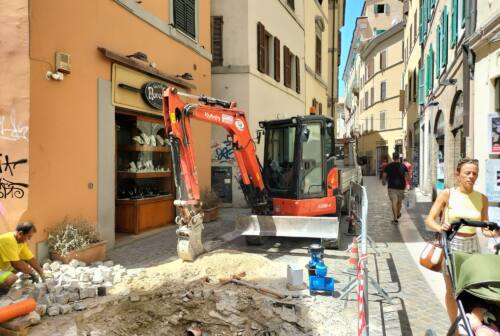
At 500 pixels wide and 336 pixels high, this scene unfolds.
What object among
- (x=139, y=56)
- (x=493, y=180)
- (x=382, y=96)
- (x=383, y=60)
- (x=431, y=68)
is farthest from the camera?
(x=382, y=96)

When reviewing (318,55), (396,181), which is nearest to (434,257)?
(396,181)

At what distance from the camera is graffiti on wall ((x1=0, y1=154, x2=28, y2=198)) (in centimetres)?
570

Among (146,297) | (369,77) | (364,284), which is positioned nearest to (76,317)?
(146,297)

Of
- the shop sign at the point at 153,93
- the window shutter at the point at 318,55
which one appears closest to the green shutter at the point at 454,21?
the shop sign at the point at 153,93

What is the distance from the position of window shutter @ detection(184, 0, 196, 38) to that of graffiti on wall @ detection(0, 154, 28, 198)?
20.2ft

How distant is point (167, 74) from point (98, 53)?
7.57ft

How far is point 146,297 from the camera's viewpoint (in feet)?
16.1

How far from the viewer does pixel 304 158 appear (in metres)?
7.72

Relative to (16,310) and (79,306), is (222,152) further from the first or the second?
(16,310)

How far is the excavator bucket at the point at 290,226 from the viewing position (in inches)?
281

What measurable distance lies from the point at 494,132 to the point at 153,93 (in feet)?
21.9

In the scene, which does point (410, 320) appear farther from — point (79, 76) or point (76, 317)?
point (79, 76)

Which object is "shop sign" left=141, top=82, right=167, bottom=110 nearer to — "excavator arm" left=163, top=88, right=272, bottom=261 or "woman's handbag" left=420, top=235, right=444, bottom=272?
"excavator arm" left=163, top=88, right=272, bottom=261

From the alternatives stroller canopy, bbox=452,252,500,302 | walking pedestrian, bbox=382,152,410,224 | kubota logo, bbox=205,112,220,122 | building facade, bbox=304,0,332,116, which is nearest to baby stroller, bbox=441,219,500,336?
stroller canopy, bbox=452,252,500,302
